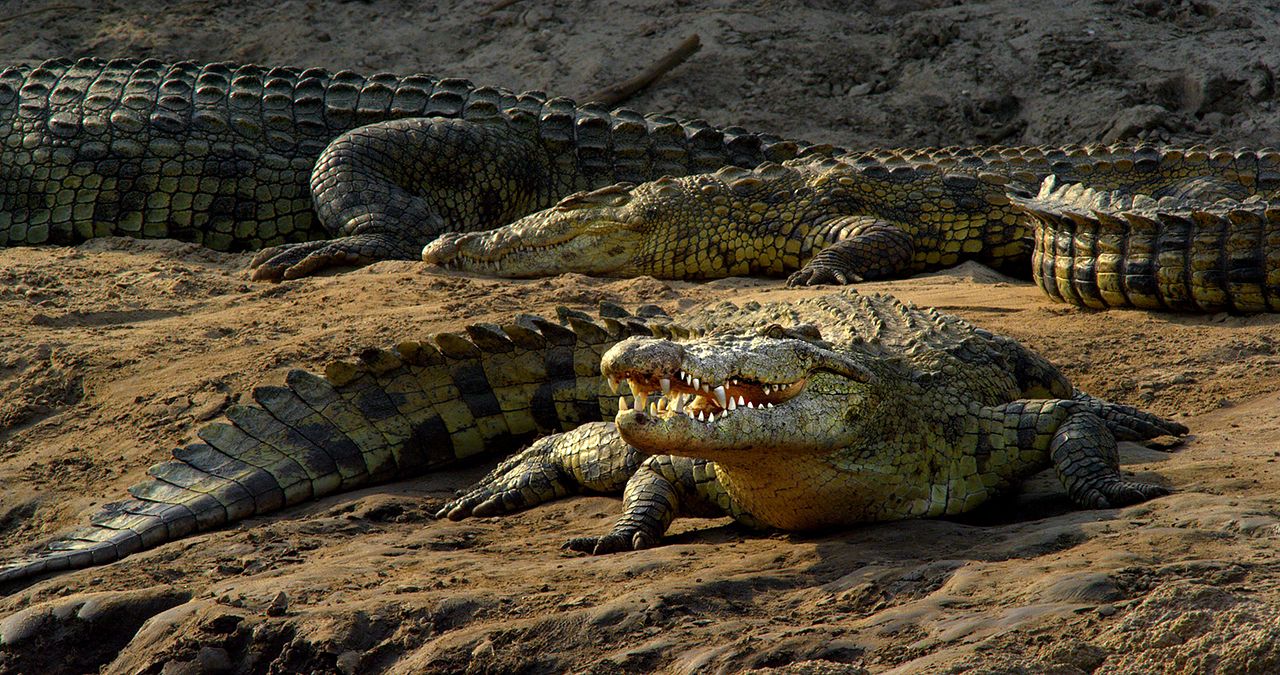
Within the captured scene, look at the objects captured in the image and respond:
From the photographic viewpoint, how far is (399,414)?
17.2 feet

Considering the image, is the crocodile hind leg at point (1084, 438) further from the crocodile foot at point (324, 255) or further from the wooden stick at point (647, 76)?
the wooden stick at point (647, 76)

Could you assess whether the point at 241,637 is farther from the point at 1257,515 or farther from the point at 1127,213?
the point at 1127,213

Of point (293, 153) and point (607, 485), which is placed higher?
point (293, 153)

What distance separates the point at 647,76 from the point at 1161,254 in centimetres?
596

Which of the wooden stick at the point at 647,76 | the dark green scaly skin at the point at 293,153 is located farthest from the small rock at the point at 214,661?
the wooden stick at the point at 647,76

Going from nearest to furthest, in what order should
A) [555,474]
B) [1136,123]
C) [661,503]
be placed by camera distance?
1. [661,503]
2. [555,474]
3. [1136,123]

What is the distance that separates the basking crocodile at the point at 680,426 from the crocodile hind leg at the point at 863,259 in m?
2.22

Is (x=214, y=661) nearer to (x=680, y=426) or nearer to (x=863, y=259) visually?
(x=680, y=426)

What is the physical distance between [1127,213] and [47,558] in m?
4.45

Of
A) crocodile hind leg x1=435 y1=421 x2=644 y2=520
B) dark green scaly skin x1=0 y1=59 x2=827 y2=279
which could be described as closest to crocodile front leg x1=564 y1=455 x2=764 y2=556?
crocodile hind leg x1=435 y1=421 x2=644 y2=520

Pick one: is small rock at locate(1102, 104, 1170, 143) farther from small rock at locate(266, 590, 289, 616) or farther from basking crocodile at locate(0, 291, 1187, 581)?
small rock at locate(266, 590, 289, 616)

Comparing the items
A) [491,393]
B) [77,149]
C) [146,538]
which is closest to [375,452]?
[491,393]

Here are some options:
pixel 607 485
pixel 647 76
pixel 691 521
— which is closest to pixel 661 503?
pixel 691 521

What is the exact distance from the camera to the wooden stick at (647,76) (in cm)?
1109
